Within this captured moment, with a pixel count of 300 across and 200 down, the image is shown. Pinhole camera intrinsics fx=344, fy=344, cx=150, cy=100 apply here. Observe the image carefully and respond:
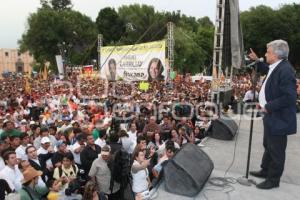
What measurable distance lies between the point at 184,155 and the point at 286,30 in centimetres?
4457

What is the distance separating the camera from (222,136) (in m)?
7.61

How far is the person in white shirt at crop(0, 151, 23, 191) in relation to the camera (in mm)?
5508

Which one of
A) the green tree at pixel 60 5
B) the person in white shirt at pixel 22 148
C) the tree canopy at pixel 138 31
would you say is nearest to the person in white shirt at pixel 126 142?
the person in white shirt at pixel 22 148

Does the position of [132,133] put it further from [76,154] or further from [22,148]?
[22,148]

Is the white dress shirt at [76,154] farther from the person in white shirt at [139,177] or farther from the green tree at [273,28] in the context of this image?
the green tree at [273,28]

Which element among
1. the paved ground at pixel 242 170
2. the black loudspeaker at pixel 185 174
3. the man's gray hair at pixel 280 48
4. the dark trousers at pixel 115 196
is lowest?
the dark trousers at pixel 115 196

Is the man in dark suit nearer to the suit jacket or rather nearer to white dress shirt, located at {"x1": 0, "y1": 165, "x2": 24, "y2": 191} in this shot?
the suit jacket

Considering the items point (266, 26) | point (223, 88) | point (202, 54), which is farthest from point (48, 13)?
point (223, 88)

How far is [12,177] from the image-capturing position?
5.59 m

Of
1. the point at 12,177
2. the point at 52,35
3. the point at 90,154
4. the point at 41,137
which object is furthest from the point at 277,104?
the point at 52,35

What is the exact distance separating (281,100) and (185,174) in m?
1.50

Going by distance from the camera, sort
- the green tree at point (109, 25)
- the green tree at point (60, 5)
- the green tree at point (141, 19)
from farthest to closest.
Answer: the green tree at point (60, 5), the green tree at point (109, 25), the green tree at point (141, 19)

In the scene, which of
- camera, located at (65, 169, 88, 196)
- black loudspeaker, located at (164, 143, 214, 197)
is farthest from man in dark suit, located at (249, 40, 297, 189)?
camera, located at (65, 169, 88, 196)

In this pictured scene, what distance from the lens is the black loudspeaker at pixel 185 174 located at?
4.39m
